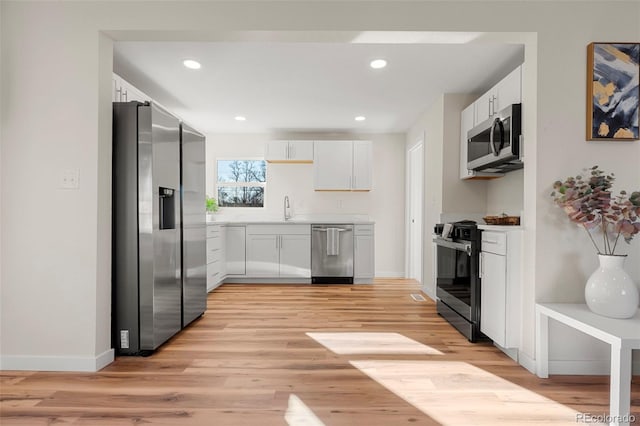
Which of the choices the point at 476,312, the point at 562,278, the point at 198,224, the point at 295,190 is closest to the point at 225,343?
the point at 198,224

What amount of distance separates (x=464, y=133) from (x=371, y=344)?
95.9 inches

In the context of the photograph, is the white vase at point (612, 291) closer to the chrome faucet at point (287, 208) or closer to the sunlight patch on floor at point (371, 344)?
the sunlight patch on floor at point (371, 344)

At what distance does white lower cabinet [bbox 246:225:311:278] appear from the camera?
4.99m

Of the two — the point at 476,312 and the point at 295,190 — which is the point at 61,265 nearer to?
the point at 476,312

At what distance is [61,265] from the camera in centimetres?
214

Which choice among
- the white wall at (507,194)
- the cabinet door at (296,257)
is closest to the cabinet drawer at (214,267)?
the cabinet door at (296,257)

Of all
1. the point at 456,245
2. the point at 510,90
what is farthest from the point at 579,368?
the point at 510,90

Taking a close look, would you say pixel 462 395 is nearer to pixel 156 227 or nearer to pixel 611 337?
pixel 611 337

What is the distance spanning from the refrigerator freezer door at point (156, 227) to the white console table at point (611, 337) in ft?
8.03

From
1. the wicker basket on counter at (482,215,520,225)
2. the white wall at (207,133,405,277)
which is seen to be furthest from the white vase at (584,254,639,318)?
the white wall at (207,133,405,277)

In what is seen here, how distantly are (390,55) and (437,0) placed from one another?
2.51 ft

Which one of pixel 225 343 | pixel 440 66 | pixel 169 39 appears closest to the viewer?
pixel 169 39

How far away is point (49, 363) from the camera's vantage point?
84.1 inches

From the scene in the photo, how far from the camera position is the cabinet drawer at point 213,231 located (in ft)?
13.9
